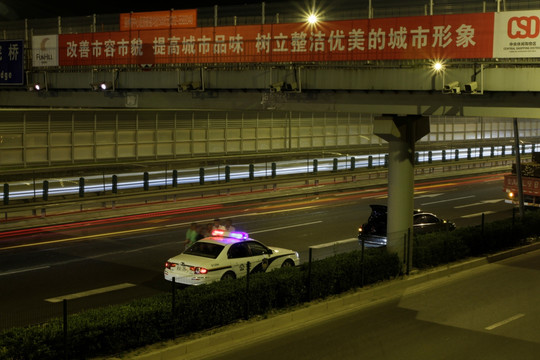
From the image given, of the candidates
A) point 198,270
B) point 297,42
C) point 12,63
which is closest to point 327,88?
point 297,42

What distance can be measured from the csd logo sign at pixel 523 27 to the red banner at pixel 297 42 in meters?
0.47

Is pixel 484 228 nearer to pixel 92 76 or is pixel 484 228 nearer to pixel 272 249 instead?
pixel 272 249

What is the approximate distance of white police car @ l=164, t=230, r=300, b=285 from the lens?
1558 centimetres

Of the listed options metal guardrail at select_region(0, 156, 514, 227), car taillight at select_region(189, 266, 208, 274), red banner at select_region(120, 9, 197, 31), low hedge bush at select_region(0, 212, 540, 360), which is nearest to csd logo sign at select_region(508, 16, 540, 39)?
low hedge bush at select_region(0, 212, 540, 360)

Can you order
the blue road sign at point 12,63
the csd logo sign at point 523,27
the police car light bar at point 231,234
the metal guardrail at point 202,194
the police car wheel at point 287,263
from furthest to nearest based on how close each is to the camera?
the metal guardrail at point 202,194 → the blue road sign at point 12,63 → the police car wheel at point 287,263 → the police car light bar at point 231,234 → the csd logo sign at point 523,27

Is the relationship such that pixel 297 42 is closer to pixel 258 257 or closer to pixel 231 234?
pixel 231 234

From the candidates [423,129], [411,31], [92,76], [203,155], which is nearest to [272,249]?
[423,129]

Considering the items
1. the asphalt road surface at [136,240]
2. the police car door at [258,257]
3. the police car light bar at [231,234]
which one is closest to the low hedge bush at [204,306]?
the police car door at [258,257]

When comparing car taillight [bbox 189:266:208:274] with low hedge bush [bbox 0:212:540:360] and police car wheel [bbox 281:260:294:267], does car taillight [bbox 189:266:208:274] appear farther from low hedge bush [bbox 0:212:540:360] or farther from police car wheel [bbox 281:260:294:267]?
police car wheel [bbox 281:260:294:267]

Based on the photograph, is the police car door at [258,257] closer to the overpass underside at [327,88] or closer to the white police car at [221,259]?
the white police car at [221,259]

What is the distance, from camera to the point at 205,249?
16.5 metres

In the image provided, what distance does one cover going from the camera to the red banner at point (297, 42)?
15.8m

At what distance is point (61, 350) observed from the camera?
10.4 metres

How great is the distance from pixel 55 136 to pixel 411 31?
26199 mm
